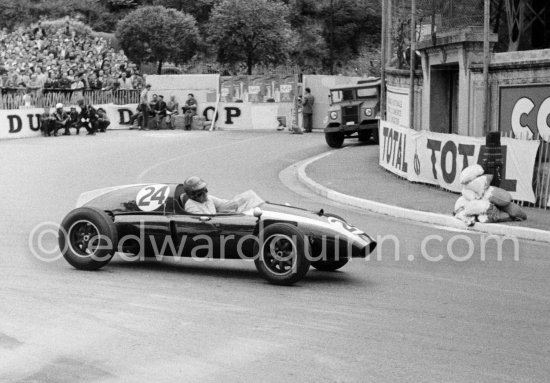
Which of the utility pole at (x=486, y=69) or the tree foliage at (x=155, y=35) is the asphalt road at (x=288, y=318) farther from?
the tree foliage at (x=155, y=35)

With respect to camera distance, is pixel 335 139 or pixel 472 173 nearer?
pixel 472 173

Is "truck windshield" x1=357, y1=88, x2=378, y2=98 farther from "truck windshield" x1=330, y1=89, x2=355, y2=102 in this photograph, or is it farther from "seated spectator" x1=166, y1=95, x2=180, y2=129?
"seated spectator" x1=166, y1=95, x2=180, y2=129

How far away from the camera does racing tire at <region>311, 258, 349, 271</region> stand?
10.9 meters

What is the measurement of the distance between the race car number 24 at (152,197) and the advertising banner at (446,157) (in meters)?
7.02

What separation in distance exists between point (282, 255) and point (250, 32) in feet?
129

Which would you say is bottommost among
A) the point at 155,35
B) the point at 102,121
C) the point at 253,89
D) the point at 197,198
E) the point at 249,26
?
the point at 102,121

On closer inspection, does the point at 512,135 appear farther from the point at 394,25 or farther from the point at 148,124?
the point at 148,124

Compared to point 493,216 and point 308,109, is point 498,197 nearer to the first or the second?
point 493,216

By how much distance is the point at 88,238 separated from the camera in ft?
35.9

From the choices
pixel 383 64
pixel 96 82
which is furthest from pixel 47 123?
pixel 383 64

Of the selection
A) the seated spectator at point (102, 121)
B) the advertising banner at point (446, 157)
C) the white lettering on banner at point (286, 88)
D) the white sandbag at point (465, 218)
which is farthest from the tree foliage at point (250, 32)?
the white sandbag at point (465, 218)

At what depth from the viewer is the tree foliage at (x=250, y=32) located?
4850 centimetres

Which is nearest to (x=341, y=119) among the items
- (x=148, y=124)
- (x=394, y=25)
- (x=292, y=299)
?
(x=394, y=25)

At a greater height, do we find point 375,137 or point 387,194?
point 375,137
